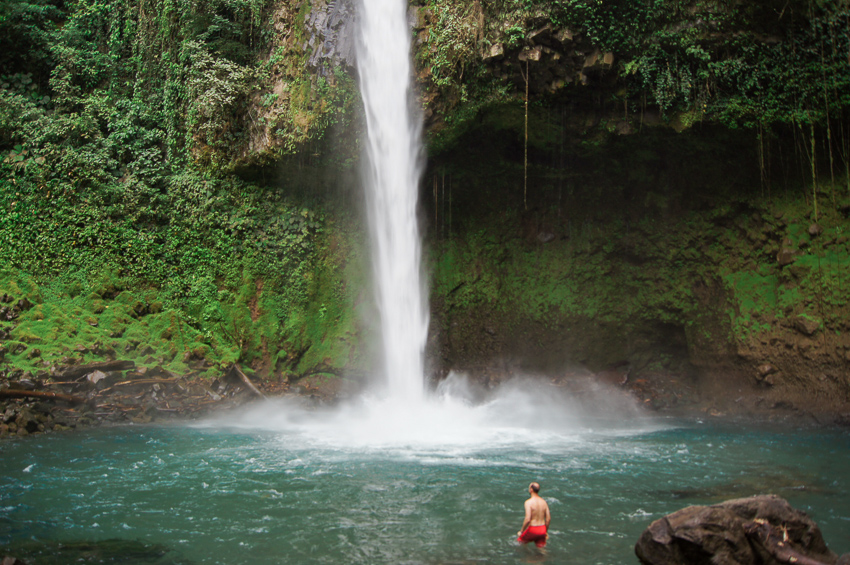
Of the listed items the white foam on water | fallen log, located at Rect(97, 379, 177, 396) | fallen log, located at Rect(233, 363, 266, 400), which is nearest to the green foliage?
the white foam on water

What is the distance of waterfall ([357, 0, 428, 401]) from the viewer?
44.4 feet

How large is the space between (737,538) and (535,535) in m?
1.74

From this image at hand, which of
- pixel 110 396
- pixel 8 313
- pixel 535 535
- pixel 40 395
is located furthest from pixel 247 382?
pixel 535 535

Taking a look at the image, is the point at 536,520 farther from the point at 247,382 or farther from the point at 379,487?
the point at 247,382

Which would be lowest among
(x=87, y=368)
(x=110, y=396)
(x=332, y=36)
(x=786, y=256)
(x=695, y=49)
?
(x=110, y=396)

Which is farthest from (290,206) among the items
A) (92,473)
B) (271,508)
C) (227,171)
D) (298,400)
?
(271,508)

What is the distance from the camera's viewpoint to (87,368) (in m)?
12.4

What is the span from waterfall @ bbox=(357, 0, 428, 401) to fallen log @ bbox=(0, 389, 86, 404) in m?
6.45

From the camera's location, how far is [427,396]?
47.3 ft

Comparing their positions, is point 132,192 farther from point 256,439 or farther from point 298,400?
point 256,439

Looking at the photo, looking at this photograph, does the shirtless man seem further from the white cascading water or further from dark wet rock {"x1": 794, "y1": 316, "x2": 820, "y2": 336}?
dark wet rock {"x1": 794, "y1": 316, "x2": 820, "y2": 336}

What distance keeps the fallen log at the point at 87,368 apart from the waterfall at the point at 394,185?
5.69m

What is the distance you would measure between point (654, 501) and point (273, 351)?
32.8ft

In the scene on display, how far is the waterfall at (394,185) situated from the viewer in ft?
44.4
